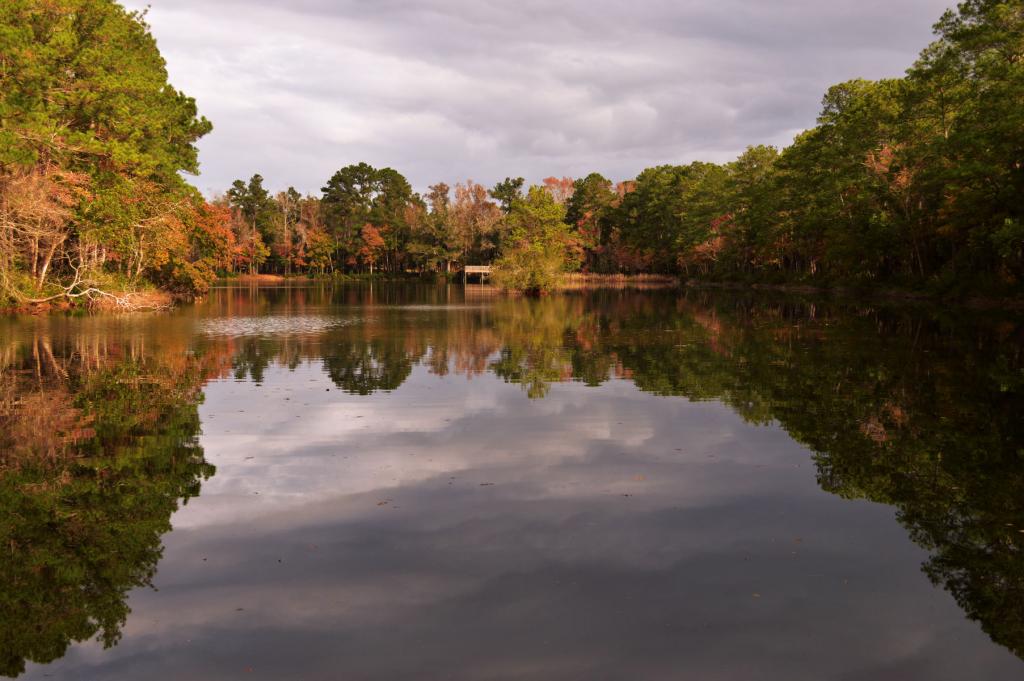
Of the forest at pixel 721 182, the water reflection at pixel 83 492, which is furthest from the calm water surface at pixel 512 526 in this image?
the forest at pixel 721 182

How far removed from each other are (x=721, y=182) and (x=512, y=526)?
93.3m

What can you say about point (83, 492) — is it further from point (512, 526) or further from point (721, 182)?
point (721, 182)

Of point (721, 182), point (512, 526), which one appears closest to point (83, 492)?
point (512, 526)

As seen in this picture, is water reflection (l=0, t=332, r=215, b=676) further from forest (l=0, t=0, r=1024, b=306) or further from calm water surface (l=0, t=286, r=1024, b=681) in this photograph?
forest (l=0, t=0, r=1024, b=306)

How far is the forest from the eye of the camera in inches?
1341

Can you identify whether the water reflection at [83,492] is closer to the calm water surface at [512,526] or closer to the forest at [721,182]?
the calm water surface at [512,526]

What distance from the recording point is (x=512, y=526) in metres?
8.34

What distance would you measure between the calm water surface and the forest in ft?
68.8

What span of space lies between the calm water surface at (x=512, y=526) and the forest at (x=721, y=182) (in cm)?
2098

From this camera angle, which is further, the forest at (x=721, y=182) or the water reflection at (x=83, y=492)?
the forest at (x=721, y=182)

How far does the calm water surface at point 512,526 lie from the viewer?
5734 mm

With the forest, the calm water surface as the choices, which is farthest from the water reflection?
the forest

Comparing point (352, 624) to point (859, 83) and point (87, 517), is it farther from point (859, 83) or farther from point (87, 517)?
point (859, 83)

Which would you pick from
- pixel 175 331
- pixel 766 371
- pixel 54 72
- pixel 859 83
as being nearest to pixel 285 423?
pixel 766 371
